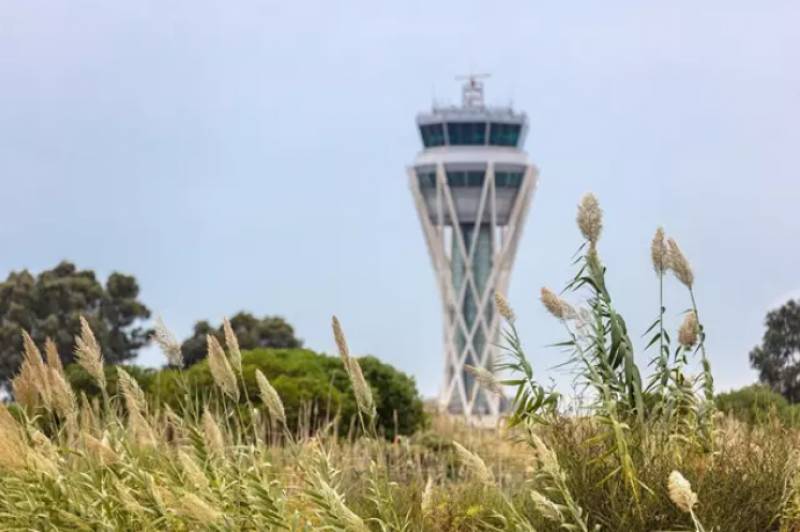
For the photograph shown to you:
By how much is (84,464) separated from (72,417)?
591mm

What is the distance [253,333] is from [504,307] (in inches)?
1711

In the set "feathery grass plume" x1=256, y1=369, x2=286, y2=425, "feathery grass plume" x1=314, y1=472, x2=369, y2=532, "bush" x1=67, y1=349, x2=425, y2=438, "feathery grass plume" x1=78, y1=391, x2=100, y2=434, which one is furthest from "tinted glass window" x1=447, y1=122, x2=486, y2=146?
"feathery grass plume" x1=314, y1=472, x2=369, y2=532

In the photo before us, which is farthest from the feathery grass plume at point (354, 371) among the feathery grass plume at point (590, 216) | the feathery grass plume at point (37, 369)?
the feathery grass plume at point (37, 369)

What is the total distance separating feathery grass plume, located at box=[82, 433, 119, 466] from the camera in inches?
275

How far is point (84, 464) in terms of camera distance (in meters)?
9.12

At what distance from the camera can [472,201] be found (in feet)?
253

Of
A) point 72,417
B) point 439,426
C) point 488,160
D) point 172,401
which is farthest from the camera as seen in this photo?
point 488,160

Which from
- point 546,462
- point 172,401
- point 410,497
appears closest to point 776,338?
point 172,401

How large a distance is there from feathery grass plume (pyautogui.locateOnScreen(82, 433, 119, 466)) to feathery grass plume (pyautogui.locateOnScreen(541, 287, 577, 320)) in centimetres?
242

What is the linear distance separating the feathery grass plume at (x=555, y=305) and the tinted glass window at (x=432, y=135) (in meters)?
69.4

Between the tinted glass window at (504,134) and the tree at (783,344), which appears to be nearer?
the tree at (783,344)

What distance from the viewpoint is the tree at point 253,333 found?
159 ft

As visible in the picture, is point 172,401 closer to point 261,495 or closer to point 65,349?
point 261,495

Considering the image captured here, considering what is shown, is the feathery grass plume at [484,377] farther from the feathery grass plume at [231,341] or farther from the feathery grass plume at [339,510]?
the feathery grass plume at [231,341]
